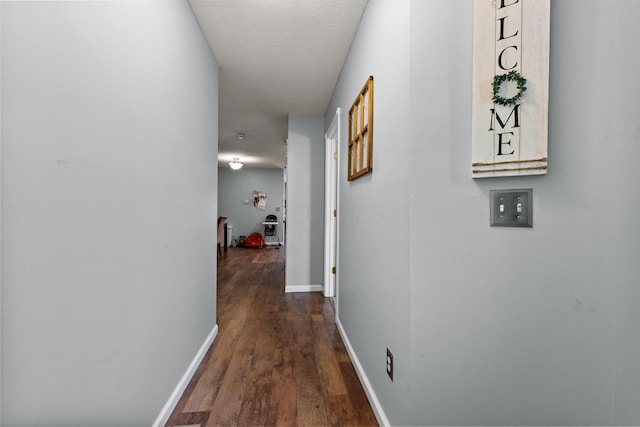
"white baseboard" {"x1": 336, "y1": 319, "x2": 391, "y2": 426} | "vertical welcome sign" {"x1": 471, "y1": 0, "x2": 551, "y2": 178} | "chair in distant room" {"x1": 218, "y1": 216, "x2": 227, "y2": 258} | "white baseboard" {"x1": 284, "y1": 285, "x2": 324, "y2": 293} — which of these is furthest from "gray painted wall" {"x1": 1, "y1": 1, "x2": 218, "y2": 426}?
"chair in distant room" {"x1": 218, "y1": 216, "x2": 227, "y2": 258}

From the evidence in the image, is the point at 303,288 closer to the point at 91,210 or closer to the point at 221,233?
the point at 91,210

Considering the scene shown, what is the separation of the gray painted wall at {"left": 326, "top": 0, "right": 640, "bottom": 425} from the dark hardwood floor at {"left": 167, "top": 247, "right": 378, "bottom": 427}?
41 centimetres

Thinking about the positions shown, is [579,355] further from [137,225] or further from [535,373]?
[137,225]

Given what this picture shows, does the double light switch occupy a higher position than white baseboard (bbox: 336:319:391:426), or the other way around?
the double light switch

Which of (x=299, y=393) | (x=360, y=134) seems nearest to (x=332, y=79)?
(x=360, y=134)

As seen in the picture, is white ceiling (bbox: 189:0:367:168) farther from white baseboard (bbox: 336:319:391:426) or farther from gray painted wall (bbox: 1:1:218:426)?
white baseboard (bbox: 336:319:391:426)

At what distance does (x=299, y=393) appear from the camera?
166 centimetres

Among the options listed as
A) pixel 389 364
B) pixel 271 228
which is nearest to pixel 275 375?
pixel 389 364

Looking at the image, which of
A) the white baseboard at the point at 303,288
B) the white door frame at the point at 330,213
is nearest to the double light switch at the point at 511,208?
the white door frame at the point at 330,213

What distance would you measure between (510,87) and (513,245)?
52cm

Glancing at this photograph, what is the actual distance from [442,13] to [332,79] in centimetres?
180

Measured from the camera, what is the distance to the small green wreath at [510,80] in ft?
3.00

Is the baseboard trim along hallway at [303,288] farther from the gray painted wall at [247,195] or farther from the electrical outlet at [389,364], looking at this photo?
the gray painted wall at [247,195]

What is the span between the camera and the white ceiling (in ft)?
5.84
